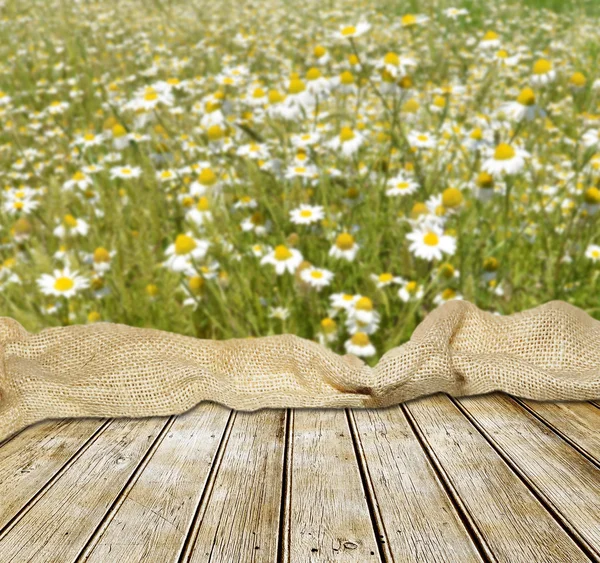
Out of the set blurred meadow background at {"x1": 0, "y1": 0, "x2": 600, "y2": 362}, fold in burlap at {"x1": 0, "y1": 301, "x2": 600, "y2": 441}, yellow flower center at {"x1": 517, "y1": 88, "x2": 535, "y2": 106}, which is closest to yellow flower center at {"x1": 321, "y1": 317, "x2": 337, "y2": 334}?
blurred meadow background at {"x1": 0, "y1": 0, "x2": 600, "y2": 362}

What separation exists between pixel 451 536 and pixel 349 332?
2.95 feet

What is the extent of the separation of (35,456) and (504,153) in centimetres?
134

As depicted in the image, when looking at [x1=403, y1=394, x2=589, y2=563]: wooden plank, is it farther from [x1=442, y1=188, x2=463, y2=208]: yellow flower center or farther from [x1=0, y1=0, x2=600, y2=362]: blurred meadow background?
[x1=442, y1=188, x2=463, y2=208]: yellow flower center

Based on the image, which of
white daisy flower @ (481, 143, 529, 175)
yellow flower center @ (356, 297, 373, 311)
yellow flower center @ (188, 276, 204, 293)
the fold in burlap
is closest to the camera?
the fold in burlap

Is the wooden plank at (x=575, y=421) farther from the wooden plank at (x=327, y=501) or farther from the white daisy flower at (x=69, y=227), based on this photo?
the white daisy flower at (x=69, y=227)

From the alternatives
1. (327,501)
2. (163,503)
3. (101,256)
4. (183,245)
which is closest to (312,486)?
(327,501)

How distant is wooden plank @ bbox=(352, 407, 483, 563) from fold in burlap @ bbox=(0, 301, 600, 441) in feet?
0.48

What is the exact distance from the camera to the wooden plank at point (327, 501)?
938mm

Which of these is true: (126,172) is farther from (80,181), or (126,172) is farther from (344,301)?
(344,301)

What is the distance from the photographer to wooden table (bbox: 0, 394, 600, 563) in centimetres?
95

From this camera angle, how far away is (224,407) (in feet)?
4.92

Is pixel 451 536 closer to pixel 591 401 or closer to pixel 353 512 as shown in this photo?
pixel 353 512

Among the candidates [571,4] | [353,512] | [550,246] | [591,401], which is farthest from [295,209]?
[571,4]

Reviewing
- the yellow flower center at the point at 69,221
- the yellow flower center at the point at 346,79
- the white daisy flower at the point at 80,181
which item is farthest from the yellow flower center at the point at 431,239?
the white daisy flower at the point at 80,181
